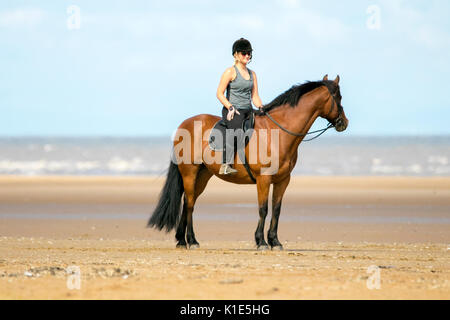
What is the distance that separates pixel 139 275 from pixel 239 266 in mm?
1357

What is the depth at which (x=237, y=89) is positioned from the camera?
1112 centimetres

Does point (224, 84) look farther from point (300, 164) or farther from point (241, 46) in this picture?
point (300, 164)

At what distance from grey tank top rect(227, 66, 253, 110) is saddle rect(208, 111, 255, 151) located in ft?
0.64

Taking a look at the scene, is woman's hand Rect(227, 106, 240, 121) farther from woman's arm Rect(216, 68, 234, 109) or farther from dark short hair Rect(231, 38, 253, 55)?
dark short hair Rect(231, 38, 253, 55)

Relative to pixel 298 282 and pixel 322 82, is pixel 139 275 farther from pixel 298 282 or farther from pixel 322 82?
pixel 322 82

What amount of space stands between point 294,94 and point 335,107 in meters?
0.60

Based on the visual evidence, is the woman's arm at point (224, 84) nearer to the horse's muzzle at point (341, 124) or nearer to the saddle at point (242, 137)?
the saddle at point (242, 137)

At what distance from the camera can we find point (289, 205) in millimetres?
21016

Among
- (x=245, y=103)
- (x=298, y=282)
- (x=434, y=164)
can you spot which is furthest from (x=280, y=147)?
(x=434, y=164)

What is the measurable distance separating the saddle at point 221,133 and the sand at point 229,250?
1474mm

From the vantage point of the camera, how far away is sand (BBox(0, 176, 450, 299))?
24.7 feet

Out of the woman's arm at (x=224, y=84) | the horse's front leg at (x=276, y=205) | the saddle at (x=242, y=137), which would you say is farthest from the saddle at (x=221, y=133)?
the horse's front leg at (x=276, y=205)

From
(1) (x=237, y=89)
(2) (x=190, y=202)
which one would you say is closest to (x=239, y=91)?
(1) (x=237, y=89)

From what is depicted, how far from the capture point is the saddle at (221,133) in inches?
432
